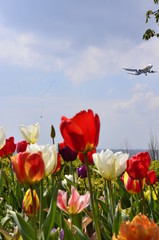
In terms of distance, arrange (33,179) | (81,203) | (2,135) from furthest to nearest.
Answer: (2,135)
(81,203)
(33,179)

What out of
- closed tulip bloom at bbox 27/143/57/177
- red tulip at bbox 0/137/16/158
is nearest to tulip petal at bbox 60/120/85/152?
closed tulip bloom at bbox 27/143/57/177

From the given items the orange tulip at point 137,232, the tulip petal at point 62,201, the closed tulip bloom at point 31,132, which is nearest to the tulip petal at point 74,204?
the tulip petal at point 62,201

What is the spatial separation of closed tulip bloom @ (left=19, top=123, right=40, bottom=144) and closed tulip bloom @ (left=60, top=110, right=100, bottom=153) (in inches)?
62.6

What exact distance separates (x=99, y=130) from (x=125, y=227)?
621mm

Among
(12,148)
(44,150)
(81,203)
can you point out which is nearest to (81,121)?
(44,150)

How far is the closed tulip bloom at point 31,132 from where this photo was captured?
3.04 metres

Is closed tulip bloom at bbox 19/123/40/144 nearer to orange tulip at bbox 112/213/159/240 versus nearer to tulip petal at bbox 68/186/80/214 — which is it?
tulip petal at bbox 68/186/80/214

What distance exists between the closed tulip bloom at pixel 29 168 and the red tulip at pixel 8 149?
5.77 ft

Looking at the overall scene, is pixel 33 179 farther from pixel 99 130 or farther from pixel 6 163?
pixel 6 163

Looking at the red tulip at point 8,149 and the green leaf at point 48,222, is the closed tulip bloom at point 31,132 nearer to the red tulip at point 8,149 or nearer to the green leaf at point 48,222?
the red tulip at point 8,149

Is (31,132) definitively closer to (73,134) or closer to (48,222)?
(48,222)

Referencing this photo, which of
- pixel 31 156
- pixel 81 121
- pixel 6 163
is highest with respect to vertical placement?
pixel 81 121

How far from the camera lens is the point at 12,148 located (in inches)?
131

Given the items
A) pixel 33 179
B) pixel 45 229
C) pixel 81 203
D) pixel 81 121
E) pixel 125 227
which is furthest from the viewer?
pixel 81 203
